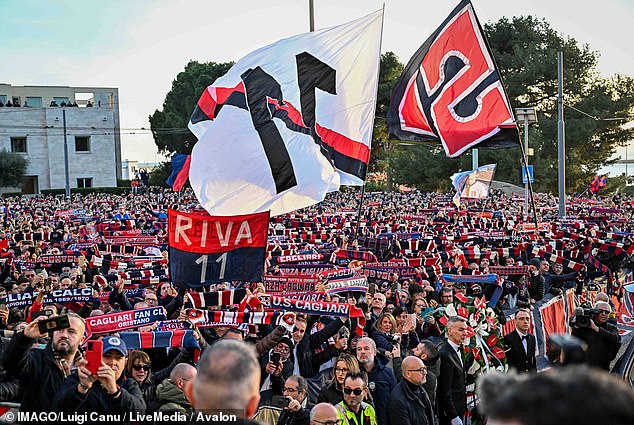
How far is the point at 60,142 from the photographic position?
268ft

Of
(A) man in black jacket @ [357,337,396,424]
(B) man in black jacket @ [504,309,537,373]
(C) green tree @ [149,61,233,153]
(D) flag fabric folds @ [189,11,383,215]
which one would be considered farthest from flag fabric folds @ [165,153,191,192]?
(C) green tree @ [149,61,233,153]

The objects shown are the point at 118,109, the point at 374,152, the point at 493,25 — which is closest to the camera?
the point at 493,25

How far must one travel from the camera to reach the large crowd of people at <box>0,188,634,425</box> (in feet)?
8.63

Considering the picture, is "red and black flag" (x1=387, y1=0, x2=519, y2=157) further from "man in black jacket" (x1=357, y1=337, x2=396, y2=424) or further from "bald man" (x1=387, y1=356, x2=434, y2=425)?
"bald man" (x1=387, y1=356, x2=434, y2=425)

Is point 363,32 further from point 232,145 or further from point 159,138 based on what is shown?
point 159,138

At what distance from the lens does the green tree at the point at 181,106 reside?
80.6 meters

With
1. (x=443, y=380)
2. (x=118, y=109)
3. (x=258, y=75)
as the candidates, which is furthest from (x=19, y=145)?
(x=443, y=380)

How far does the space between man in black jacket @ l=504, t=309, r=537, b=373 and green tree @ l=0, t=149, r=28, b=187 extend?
73619 mm

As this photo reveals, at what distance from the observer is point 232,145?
11.1 meters

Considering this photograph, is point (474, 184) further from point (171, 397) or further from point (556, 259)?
point (171, 397)

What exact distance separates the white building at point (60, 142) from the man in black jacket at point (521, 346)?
251 feet

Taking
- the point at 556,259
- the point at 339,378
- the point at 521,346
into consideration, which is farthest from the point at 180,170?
the point at 339,378

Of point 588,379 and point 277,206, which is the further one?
point 277,206

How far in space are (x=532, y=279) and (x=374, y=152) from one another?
200 feet
